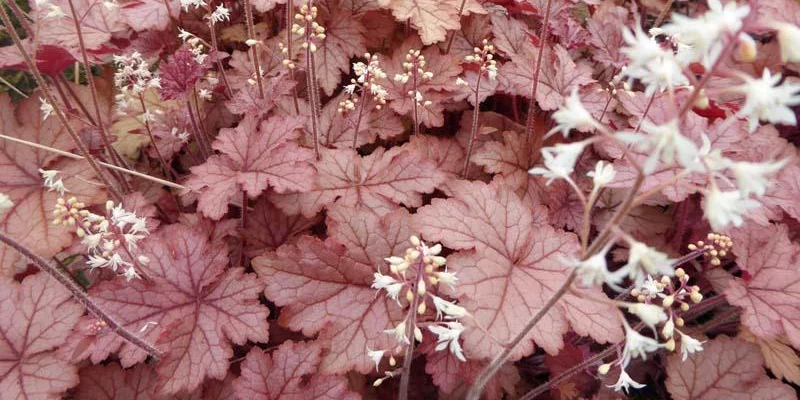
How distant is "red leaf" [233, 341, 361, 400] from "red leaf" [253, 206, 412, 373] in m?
0.05

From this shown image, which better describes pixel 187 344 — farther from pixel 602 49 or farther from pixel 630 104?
pixel 602 49

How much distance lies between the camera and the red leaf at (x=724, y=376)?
7.93 ft

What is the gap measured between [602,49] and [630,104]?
557mm

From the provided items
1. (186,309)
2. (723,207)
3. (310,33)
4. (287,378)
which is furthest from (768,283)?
(186,309)

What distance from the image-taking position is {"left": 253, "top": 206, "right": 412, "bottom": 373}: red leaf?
2.13 metres

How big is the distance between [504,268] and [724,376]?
49.6 inches

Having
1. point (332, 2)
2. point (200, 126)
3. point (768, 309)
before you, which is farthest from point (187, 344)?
point (768, 309)

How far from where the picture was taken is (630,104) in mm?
2600

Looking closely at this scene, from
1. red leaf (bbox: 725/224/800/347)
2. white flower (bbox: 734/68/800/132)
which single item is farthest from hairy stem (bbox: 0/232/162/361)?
red leaf (bbox: 725/224/800/347)

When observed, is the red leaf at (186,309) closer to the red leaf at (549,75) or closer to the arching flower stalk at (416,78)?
the arching flower stalk at (416,78)

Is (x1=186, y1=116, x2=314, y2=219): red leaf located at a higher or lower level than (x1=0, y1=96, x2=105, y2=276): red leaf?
higher

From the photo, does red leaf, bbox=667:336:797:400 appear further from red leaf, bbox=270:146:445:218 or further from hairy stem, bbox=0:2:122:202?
hairy stem, bbox=0:2:122:202

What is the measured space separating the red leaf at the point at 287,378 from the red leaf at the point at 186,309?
0.08m

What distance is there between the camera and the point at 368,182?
2627 mm
